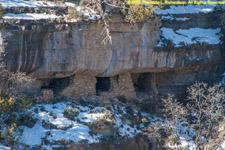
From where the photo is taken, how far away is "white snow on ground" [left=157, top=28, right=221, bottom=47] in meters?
23.8

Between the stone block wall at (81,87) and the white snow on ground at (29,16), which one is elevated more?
the white snow on ground at (29,16)

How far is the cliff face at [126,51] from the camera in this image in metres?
20.2

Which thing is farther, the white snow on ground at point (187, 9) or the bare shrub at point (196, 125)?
the white snow on ground at point (187, 9)

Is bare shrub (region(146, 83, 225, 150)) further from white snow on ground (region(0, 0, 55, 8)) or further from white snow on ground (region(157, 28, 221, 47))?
white snow on ground (region(0, 0, 55, 8))

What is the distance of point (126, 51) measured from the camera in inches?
891

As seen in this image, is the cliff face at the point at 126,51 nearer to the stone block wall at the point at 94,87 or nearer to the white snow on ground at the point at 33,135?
the stone block wall at the point at 94,87

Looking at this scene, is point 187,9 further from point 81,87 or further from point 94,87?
point 81,87

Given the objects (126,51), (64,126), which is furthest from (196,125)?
(64,126)

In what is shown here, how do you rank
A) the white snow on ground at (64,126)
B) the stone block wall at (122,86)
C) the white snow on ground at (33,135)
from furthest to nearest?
1. the stone block wall at (122,86)
2. the white snow on ground at (64,126)
3. the white snow on ground at (33,135)

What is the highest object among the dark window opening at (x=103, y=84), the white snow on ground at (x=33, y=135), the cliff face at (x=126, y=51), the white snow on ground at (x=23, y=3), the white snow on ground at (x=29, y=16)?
the white snow on ground at (x=23, y=3)

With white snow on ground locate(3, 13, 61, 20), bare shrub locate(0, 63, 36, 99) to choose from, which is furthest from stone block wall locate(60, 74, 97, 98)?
white snow on ground locate(3, 13, 61, 20)

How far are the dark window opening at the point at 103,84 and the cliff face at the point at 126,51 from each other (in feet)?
1.51

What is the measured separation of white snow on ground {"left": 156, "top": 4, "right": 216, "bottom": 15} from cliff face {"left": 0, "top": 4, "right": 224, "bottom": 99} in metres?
0.19

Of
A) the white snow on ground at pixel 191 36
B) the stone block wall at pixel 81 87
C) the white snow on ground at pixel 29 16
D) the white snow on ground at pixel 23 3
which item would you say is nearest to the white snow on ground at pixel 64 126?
the stone block wall at pixel 81 87
